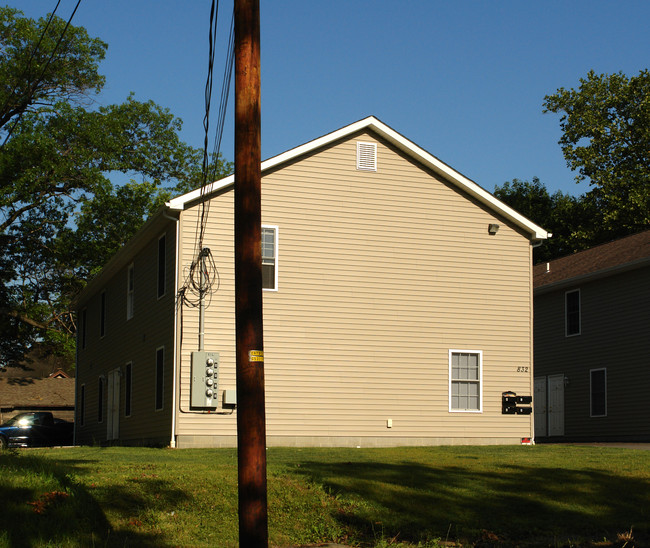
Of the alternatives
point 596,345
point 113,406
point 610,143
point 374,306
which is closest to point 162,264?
point 374,306

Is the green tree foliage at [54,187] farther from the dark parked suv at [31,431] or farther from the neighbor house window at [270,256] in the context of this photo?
the neighbor house window at [270,256]

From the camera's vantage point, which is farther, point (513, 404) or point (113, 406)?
point (113, 406)

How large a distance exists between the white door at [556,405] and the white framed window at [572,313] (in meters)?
1.67

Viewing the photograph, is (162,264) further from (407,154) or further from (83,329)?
(83,329)

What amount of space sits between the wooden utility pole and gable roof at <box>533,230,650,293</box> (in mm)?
20367

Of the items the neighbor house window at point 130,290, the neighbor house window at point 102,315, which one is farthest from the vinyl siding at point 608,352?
the neighbor house window at point 102,315

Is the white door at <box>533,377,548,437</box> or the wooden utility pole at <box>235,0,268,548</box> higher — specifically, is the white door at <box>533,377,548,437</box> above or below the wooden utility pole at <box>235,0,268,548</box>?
below

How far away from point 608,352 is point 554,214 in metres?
23.5

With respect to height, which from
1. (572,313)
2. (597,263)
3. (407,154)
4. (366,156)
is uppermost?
(407,154)

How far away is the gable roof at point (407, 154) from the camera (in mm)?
21469

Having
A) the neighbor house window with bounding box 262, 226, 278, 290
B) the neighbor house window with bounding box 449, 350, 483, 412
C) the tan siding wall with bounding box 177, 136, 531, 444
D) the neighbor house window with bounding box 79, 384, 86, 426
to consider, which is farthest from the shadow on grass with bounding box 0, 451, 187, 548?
the neighbor house window with bounding box 79, 384, 86, 426

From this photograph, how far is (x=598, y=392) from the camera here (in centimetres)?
2862

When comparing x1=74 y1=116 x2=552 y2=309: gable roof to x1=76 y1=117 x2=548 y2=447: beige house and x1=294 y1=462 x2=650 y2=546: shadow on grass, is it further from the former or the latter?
x1=294 y1=462 x2=650 y2=546: shadow on grass

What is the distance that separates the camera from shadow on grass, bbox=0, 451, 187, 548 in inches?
373
